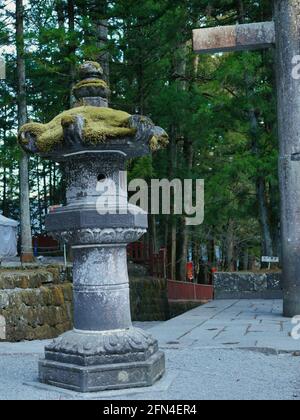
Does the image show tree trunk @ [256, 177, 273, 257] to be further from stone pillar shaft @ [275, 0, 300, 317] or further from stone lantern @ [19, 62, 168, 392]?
stone lantern @ [19, 62, 168, 392]

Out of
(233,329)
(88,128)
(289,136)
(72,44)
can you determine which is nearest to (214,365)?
(233,329)

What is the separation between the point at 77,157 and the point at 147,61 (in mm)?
12442

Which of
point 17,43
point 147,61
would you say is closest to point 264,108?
point 147,61

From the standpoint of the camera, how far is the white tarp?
20181 millimetres

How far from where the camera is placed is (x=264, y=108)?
38.3ft

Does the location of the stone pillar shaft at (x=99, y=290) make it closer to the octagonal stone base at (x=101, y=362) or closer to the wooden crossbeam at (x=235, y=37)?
the octagonal stone base at (x=101, y=362)

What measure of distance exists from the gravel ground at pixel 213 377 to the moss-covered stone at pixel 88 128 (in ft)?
6.86

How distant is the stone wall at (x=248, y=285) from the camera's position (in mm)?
12070

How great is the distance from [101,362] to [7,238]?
55.5ft

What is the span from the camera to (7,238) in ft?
67.3

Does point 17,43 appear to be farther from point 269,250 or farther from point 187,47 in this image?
point 269,250

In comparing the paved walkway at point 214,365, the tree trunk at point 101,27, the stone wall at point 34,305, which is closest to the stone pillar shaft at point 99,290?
the paved walkway at point 214,365
